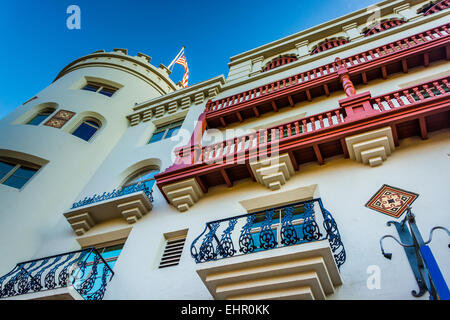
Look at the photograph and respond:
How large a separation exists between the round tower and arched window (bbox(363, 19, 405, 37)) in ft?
36.7

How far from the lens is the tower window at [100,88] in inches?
655

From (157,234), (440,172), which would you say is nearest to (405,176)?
(440,172)

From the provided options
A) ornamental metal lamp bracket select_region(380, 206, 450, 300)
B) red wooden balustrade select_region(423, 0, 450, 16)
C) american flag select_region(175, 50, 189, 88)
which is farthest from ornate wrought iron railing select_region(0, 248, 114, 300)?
american flag select_region(175, 50, 189, 88)

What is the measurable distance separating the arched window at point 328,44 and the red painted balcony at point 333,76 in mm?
3938

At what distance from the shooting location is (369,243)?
583 centimetres

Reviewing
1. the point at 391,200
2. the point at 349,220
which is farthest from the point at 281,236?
the point at 391,200

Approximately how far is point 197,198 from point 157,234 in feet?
4.31

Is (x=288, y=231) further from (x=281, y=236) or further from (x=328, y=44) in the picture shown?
(x=328, y=44)

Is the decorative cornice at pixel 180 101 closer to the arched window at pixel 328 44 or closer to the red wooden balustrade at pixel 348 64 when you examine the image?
the red wooden balustrade at pixel 348 64

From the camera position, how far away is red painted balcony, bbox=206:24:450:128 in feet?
34.1

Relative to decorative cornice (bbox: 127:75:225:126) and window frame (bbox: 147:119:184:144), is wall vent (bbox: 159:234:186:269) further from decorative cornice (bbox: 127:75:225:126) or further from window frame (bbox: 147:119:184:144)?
decorative cornice (bbox: 127:75:225:126)

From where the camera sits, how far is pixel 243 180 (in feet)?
28.8

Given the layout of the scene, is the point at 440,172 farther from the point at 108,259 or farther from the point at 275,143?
the point at 108,259

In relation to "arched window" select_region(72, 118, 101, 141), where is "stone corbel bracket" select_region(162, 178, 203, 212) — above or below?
below
